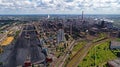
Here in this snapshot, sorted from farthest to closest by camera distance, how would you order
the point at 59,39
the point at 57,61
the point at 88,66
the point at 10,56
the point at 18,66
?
the point at 59,39 → the point at 10,56 → the point at 57,61 → the point at 18,66 → the point at 88,66

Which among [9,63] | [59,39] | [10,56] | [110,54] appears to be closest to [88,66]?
[110,54]

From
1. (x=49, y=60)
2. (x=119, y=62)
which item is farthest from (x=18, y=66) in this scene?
(x=119, y=62)

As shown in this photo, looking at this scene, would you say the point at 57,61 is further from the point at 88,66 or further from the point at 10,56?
the point at 10,56

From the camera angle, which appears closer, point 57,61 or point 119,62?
point 119,62

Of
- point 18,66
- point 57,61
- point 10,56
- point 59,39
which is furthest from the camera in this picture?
point 59,39

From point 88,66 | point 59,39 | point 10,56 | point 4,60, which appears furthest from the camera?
point 59,39

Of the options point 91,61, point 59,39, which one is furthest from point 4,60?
point 59,39

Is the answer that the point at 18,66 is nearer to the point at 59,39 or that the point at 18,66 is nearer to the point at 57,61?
the point at 57,61

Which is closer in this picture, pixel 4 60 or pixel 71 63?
pixel 71 63
